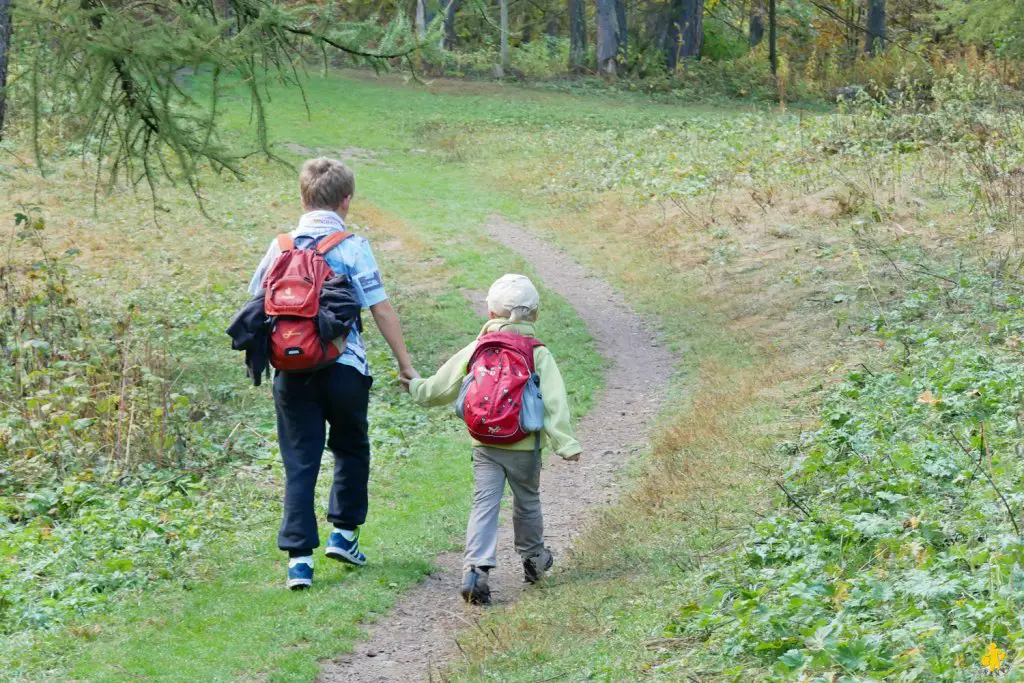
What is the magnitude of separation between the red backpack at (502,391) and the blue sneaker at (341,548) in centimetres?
107

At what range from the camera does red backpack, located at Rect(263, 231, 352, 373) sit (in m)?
5.49

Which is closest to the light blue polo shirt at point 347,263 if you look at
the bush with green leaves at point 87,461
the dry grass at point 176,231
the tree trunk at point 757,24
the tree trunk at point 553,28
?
the bush with green leaves at point 87,461

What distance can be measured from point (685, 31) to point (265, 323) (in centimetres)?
3802

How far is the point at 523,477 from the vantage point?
5898 mm

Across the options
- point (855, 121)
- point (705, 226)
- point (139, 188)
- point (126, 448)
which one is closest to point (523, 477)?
point (126, 448)

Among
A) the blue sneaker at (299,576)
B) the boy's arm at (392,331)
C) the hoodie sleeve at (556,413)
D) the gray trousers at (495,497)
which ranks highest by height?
the boy's arm at (392,331)

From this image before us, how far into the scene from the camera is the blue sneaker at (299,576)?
5979mm

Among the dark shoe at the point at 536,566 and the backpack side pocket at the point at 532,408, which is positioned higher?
the backpack side pocket at the point at 532,408

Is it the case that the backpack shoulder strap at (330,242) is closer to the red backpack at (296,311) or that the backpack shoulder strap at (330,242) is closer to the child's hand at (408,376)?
the red backpack at (296,311)

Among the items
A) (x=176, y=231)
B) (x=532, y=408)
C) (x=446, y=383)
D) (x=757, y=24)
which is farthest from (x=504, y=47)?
(x=532, y=408)

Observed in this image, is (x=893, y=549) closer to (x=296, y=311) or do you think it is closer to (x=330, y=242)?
(x=296, y=311)

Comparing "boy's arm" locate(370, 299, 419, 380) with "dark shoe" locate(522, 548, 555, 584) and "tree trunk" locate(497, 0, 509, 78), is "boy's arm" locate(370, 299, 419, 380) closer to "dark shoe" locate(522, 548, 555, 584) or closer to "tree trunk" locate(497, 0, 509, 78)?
"dark shoe" locate(522, 548, 555, 584)

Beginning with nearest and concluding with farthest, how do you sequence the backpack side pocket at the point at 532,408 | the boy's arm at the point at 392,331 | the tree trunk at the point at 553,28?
the backpack side pocket at the point at 532,408 < the boy's arm at the point at 392,331 < the tree trunk at the point at 553,28

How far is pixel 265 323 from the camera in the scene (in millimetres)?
5547
